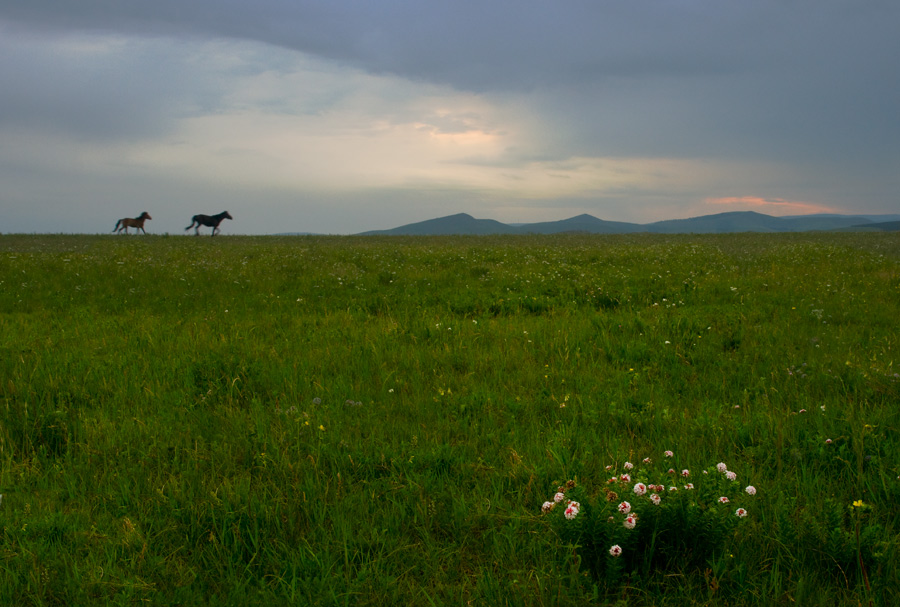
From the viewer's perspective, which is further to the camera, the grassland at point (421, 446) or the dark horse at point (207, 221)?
the dark horse at point (207, 221)

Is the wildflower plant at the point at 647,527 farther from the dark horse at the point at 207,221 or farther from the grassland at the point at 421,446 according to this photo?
the dark horse at the point at 207,221

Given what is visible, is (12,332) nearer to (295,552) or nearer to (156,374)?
Answer: (156,374)

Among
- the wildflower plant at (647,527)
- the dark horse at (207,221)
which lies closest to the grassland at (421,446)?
the wildflower plant at (647,527)

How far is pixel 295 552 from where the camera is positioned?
9.91ft

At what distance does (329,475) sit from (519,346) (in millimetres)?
3808

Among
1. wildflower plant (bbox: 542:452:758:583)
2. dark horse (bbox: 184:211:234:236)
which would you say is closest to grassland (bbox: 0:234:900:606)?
wildflower plant (bbox: 542:452:758:583)

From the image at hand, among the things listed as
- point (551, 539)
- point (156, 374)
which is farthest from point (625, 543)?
point (156, 374)

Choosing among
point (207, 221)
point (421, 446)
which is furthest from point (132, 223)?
point (421, 446)

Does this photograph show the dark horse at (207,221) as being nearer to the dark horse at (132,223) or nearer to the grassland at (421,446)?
the dark horse at (132,223)

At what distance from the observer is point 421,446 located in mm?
4273

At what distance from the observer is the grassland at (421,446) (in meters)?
2.81

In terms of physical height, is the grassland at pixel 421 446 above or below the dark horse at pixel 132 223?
below

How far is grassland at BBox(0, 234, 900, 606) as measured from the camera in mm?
2812

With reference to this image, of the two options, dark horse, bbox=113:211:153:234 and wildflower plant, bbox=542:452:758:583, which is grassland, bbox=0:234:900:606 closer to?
wildflower plant, bbox=542:452:758:583
